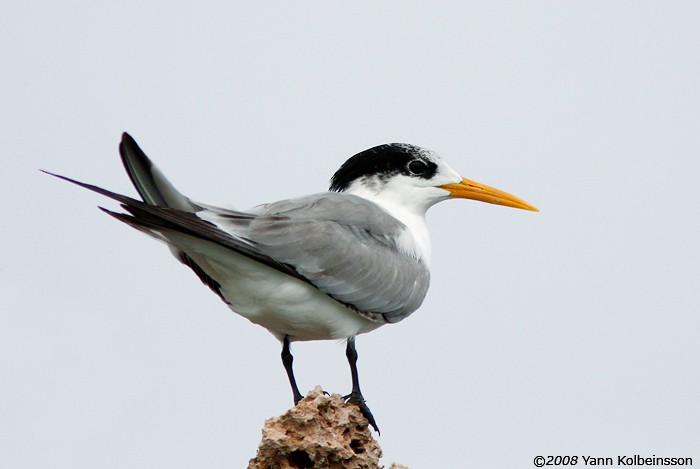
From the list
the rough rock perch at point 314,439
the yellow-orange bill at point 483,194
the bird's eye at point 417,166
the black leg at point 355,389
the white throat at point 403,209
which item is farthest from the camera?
the yellow-orange bill at point 483,194

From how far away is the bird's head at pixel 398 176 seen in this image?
38.2 ft

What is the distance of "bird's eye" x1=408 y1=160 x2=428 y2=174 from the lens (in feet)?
38.5

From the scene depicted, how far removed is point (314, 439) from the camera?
927 cm

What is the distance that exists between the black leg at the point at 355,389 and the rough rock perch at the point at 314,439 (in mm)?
805

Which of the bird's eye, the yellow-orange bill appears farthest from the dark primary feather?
the yellow-orange bill

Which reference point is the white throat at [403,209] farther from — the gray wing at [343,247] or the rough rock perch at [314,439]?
the rough rock perch at [314,439]

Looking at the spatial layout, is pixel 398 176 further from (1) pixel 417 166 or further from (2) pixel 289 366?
(2) pixel 289 366

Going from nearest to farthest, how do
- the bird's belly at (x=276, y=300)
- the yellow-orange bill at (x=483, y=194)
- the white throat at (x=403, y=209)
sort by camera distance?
the bird's belly at (x=276, y=300) → the white throat at (x=403, y=209) → the yellow-orange bill at (x=483, y=194)

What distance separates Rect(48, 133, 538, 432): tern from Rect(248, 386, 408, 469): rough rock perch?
89cm

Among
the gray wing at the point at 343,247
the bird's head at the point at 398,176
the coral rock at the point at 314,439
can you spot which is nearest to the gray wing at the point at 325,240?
the gray wing at the point at 343,247

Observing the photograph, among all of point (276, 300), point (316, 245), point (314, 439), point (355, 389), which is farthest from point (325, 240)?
point (314, 439)

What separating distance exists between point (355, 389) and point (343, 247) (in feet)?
4.06

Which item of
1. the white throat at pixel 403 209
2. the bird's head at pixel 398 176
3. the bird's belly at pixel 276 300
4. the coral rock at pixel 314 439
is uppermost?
the bird's head at pixel 398 176

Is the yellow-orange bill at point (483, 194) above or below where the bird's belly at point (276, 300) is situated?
above
